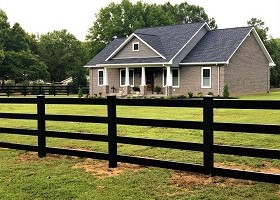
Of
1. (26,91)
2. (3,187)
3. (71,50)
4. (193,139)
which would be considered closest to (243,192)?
(3,187)

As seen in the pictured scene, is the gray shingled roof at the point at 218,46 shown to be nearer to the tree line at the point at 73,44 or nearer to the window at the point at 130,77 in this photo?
the window at the point at 130,77

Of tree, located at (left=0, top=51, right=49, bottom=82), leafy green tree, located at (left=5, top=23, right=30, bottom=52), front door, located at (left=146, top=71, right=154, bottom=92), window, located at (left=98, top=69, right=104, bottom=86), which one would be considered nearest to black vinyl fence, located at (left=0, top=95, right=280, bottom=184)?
front door, located at (left=146, top=71, right=154, bottom=92)

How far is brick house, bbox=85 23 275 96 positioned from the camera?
33188mm

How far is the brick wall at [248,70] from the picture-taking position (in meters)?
33.8

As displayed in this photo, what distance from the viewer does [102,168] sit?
709cm

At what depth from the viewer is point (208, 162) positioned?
6.11 metres

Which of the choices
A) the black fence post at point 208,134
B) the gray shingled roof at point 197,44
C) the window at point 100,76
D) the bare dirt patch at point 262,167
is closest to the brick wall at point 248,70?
the gray shingled roof at point 197,44

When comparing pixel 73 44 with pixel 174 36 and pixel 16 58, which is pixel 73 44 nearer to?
pixel 16 58

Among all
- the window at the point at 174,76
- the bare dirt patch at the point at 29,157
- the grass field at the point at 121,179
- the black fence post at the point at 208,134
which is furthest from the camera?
the window at the point at 174,76

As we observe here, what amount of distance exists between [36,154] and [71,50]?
2788 inches

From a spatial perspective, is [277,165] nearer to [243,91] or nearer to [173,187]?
[173,187]

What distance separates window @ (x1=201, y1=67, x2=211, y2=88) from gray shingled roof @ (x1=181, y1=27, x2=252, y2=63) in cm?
83

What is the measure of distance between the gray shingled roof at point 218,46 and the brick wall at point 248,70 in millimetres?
818

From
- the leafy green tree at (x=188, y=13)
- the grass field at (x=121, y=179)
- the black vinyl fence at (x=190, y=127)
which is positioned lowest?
the grass field at (x=121, y=179)
